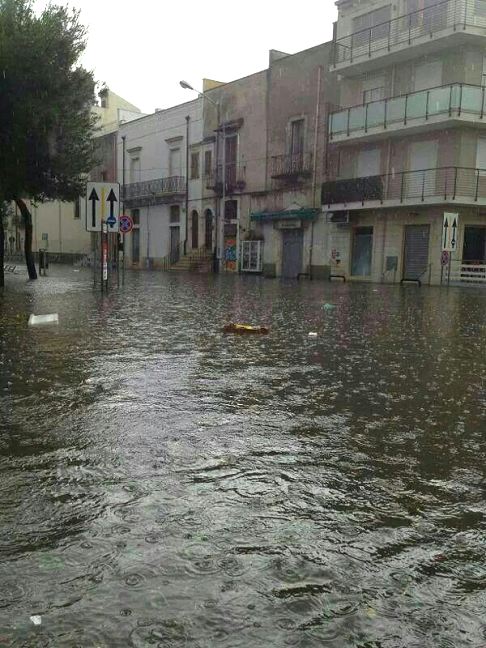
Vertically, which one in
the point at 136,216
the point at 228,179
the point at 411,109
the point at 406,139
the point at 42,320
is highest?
the point at 411,109

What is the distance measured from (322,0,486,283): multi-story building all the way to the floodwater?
22.6 m

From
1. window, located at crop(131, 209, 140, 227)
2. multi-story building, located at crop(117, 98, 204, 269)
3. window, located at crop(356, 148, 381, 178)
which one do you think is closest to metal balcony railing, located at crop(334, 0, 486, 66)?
window, located at crop(356, 148, 381, 178)

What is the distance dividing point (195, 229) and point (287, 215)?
10475 mm

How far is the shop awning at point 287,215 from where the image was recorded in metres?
33.3

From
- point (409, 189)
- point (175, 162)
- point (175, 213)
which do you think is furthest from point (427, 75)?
point (175, 213)

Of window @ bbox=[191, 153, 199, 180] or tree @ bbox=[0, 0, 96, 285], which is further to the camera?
window @ bbox=[191, 153, 199, 180]

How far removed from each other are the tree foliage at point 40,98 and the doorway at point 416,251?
15.2 metres

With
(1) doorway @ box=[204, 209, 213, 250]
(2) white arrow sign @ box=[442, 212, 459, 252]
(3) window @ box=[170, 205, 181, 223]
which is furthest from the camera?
(3) window @ box=[170, 205, 181, 223]

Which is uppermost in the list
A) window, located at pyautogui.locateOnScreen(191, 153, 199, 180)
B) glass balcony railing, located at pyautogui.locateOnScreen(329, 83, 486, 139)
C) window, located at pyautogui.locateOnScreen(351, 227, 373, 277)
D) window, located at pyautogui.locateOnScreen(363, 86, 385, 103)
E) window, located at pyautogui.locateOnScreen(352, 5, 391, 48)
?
window, located at pyautogui.locateOnScreen(352, 5, 391, 48)

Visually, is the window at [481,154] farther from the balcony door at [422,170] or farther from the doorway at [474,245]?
the doorway at [474,245]

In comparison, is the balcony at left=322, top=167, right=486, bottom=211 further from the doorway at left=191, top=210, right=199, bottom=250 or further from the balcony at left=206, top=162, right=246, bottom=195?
the doorway at left=191, top=210, right=199, bottom=250

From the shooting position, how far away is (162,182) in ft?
148

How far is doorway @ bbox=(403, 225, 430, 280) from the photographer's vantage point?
93.4 ft

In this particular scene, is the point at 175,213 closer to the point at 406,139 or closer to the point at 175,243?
the point at 175,243
